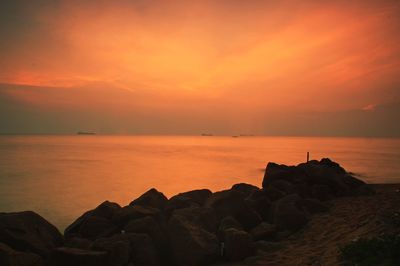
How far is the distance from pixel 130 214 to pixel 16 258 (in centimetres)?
487

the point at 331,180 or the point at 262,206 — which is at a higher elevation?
the point at 331,180

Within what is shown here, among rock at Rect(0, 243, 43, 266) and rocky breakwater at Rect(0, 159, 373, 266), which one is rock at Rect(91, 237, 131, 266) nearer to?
rocky breakwater at Rect(0, 159, 373, 266)

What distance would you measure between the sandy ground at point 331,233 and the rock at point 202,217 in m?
2.47

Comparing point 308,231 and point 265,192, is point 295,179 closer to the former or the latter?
point 265,192

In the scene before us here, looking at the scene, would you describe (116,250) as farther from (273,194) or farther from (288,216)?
(273,194)

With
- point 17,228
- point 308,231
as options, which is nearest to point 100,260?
point 17,228

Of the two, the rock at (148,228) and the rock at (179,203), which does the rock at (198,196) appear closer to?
the rock at (179,203)

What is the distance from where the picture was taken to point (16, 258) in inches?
350

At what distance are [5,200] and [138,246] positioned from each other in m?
28.1

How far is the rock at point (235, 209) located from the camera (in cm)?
1438

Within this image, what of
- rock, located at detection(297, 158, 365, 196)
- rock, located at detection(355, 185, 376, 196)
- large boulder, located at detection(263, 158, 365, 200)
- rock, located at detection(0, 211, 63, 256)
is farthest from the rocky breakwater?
rock, located at detection(355, 185, 376, 196)

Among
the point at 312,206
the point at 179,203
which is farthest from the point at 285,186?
the point at 179,203

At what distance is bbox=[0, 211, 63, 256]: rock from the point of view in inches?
420

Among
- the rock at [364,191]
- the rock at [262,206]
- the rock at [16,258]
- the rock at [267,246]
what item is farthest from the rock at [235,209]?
the rock at [364,191]
